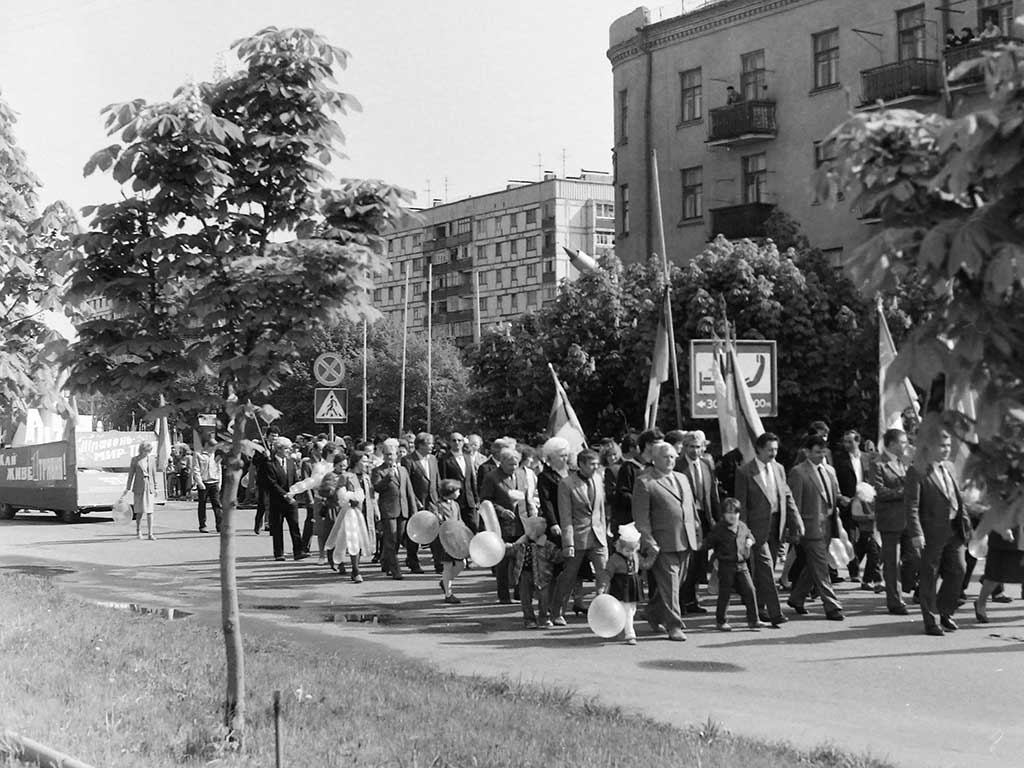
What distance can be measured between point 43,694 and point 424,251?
114737 mm

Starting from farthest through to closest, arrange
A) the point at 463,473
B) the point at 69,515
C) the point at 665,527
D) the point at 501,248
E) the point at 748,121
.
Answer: the point at 501,248, the point at 748,121, the point at 69,515, the point at 463,473, the point at 665,527

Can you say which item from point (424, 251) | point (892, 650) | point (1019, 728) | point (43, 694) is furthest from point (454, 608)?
point (424, 251)

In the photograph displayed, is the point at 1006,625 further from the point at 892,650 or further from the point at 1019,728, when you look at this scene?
the point at 1019,728

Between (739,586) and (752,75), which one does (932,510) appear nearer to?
(739,586)

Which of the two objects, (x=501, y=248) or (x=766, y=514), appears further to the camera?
(x=501, y=248)

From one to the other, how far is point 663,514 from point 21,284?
A: 908 cm

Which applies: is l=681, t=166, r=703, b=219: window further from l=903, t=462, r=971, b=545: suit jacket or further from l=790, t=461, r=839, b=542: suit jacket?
l=903, t=462, r=971, b=545: suit jacket

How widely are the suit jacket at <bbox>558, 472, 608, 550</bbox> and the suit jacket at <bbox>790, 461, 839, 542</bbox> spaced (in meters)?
2.11

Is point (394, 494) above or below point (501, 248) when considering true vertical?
below

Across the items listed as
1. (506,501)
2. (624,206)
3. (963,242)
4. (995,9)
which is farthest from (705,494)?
(624,206)

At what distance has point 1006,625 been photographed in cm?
1312

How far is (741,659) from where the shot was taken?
11.3m

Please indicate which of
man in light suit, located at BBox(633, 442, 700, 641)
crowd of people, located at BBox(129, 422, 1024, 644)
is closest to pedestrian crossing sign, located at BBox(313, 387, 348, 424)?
crowd of people, located at BBox(129, 422, 1024, 644)

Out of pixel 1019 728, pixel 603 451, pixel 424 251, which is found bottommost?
pixel 1019 728
